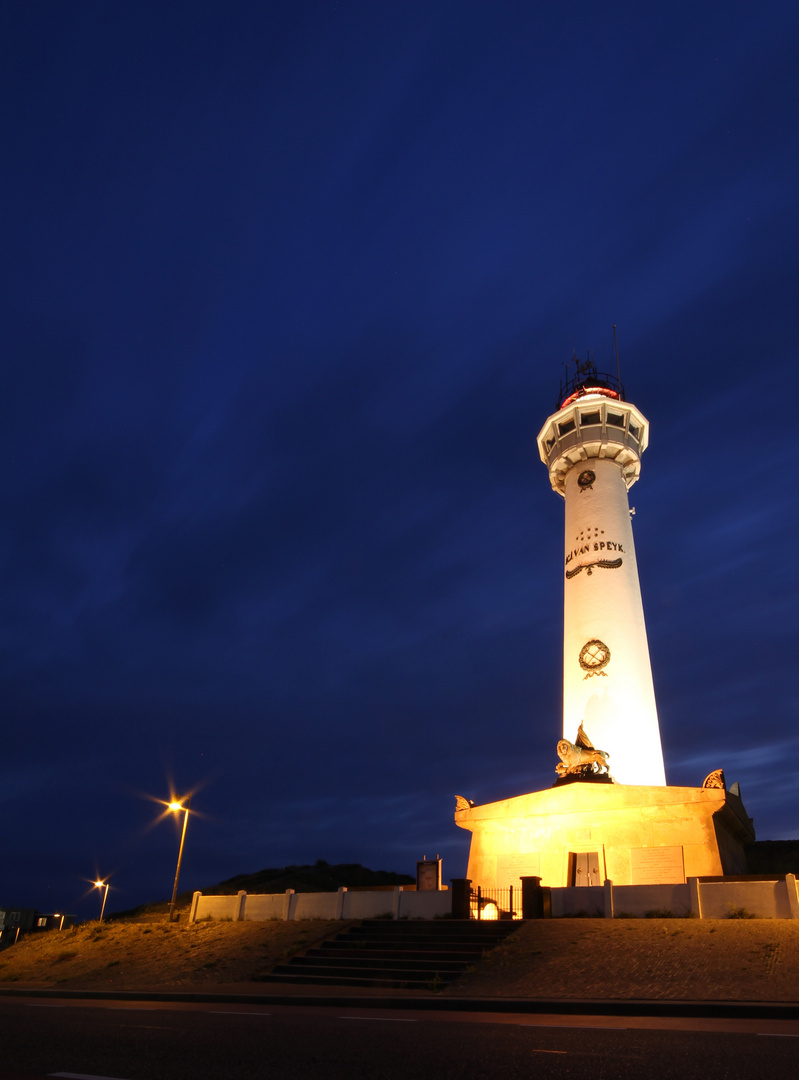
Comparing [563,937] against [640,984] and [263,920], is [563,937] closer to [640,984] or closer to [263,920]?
[640,984]

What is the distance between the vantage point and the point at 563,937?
1806 centimetres

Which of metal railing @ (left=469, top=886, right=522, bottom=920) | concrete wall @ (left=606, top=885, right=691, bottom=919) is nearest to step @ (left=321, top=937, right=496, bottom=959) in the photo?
metal railing @ (left=469, top=886, right=522, bottom=920)

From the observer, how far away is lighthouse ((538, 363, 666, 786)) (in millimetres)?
31734

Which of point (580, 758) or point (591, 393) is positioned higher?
point (591, 393)

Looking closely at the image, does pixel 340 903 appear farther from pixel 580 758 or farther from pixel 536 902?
pixel 580 758

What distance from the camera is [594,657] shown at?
33.6m

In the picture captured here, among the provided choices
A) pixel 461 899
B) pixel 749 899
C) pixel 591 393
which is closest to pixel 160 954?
pixel 461 899

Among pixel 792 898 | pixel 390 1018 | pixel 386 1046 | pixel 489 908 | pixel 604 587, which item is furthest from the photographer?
pixel 604 587

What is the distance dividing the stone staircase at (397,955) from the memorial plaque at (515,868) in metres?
8.04

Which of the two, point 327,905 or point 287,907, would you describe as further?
point 287,907

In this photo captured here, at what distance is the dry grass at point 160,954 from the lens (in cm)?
1870

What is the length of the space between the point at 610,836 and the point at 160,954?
15.7 meters

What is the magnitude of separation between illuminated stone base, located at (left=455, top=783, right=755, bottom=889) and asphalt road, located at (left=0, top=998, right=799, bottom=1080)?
15.7m

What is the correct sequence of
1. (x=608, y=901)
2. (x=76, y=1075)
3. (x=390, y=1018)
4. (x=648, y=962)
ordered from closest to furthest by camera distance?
(x=76, y=1075) → (x=390, y=1018) → (x=648, y=962) → (x=608, y=901)
